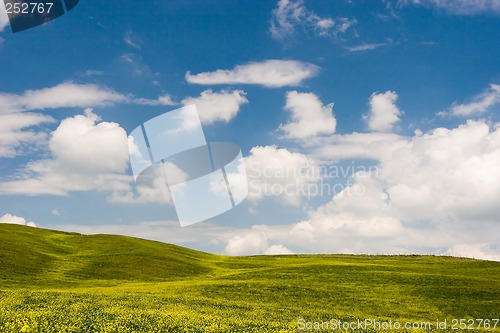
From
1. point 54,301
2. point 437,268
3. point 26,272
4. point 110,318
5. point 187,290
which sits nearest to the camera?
point 110,318

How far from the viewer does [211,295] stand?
48125mm

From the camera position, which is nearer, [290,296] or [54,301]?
[54,301]

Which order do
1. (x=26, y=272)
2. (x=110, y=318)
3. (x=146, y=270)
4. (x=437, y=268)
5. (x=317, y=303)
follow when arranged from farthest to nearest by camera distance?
(x=437, y=268)
(x=146, y=270)
(x=26, y=272)
(x=317, y=303)
(x=110, y=318)

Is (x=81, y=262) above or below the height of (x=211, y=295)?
above

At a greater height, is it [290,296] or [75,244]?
[75,244]

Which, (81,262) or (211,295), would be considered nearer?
(211,295)

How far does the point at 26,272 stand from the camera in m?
59.8

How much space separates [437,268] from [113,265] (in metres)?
57.0

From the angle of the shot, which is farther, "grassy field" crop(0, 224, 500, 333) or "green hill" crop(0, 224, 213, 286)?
"green hill" crop(0, 224, 213, 286)

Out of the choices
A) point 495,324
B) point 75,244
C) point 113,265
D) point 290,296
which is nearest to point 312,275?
point 290,296

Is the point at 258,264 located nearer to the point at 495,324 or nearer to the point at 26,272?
the point at 26,272

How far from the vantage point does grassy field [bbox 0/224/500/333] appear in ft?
79.8

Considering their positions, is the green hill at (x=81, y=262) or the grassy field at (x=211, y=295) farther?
the green hill at (x=81, y=262)

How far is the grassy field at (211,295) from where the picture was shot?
24328mm
